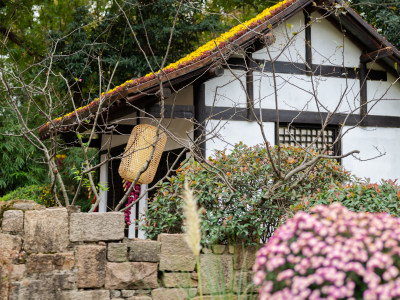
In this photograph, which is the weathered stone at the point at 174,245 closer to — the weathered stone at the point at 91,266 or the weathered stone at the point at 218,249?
the weathered stone at the point at 218,249

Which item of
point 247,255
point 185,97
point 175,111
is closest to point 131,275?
point 247,255

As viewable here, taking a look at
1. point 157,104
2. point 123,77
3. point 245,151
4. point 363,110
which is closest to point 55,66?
point 123,77

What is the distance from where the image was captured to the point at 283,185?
5.20 meters

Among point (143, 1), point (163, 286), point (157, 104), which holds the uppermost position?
point (143, 1)

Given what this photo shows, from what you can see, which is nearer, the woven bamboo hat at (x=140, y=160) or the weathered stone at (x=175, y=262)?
the weathered stone at (x=175, y=262)

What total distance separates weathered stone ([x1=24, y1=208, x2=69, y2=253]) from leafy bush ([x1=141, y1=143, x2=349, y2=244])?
937 millimetres

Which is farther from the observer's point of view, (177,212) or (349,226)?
(177,212)

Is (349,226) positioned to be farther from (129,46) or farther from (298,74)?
(129,46)

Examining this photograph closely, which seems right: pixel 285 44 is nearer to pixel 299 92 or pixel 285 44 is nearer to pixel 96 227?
pixel 299 92

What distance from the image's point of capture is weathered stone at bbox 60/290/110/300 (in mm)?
4512

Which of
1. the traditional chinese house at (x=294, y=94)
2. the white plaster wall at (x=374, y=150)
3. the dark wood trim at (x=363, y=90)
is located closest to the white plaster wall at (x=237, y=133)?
the traditional chinese house at (x=294, y=94)

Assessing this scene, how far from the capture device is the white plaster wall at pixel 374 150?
8859 millimetres

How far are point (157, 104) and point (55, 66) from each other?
7.09 m

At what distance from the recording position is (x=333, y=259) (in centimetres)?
246
